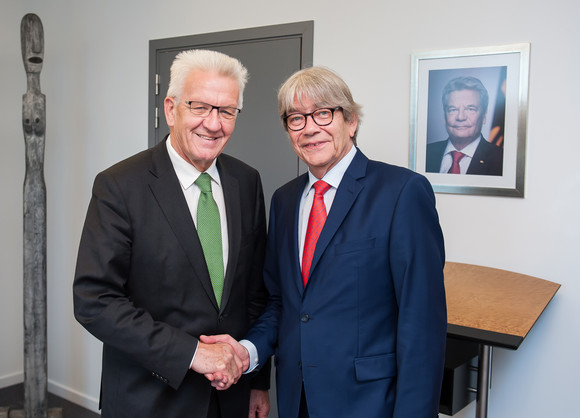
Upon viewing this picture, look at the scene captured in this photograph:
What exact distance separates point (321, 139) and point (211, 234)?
0.45m

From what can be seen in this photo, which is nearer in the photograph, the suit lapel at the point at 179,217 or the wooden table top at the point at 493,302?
the suit lapel at the point at 179,217

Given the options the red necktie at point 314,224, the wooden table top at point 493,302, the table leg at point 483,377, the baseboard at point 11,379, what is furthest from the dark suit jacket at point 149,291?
the baseboard at point 11,379

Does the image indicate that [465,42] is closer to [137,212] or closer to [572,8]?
[572,8]

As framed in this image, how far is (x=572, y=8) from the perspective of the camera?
217 centimetres

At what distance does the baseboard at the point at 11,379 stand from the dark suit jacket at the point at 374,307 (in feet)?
11.0

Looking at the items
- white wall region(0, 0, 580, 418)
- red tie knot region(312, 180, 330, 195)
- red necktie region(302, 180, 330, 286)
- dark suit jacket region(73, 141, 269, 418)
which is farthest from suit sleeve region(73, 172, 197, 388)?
white wall region(0, 0, 580, 418)

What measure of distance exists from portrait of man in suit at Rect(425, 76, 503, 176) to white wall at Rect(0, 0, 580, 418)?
5.4 inches

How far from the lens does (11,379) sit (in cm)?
Answer: 407

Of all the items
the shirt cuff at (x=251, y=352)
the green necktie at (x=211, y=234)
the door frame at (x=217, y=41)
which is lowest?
the shirt cuff at (x=251, y=352)

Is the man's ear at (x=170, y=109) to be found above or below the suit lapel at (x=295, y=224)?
above

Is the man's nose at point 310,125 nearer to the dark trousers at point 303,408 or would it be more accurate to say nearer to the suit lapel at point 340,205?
the suit lapel at point 340,205

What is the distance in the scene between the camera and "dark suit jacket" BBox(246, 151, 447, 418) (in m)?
1.40

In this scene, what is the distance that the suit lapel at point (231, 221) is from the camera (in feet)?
5.46

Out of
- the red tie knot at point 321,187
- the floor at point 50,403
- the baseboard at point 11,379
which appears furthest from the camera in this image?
the baseboard at point 11,379
